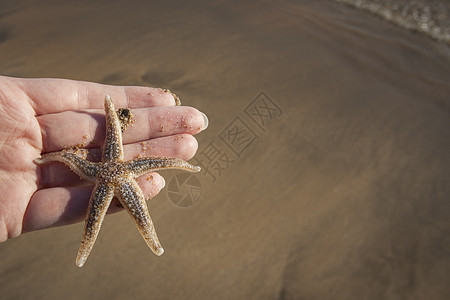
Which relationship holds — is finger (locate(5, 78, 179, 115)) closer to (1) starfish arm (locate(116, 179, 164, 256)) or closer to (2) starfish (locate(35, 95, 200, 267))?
(2) starfish (locate(35, 95, 200, 267))

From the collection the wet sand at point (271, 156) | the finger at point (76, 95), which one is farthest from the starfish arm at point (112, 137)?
the wet sand at point (271, 156)

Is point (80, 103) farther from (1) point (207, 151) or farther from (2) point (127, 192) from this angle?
(1) point (207, 151)

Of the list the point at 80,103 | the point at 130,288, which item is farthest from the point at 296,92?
the point at 130,288

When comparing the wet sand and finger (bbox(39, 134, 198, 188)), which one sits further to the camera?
the wet sand

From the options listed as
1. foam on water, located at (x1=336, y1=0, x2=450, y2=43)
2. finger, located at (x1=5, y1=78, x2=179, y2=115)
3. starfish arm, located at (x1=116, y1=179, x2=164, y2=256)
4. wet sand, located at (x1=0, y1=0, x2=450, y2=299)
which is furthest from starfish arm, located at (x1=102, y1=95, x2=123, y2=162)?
foam on water, located at (x1=336, y1=0, x2=450, y2=43)

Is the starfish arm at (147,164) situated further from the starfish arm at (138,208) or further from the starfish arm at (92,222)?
the starfish arm at (92,222)
